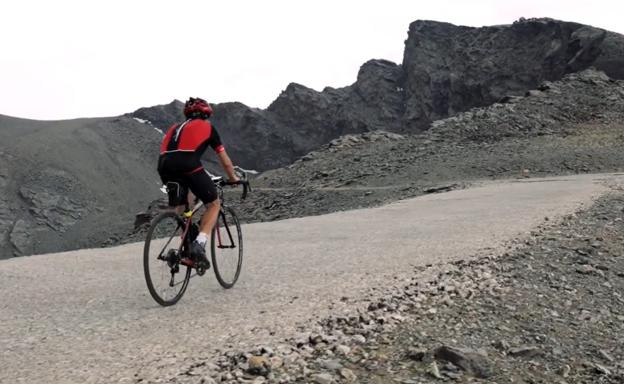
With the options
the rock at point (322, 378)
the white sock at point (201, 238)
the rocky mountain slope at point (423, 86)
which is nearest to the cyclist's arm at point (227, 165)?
the white sock at point (201, 238)

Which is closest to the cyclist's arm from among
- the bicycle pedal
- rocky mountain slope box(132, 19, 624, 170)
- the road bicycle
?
the road bicycle

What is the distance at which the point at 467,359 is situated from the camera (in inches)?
183

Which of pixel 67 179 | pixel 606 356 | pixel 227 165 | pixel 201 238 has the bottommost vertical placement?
pixel 606 356

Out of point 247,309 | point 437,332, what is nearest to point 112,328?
point 247,309

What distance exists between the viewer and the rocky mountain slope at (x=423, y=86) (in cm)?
7481

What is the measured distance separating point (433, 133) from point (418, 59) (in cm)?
5636

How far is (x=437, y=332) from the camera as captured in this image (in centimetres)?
532

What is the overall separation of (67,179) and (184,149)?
99.0m

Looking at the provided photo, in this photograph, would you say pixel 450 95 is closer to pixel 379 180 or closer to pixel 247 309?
pixel 379 180

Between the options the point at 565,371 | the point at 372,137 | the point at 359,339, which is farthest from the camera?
the point at 372,137

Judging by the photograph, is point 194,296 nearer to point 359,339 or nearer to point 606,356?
point 359,339

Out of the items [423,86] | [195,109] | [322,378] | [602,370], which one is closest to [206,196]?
Answer: [195,109]

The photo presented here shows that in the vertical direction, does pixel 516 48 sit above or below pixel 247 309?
above

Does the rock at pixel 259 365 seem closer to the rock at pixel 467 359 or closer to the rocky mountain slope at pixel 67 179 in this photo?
the rock at pixel 467 359
